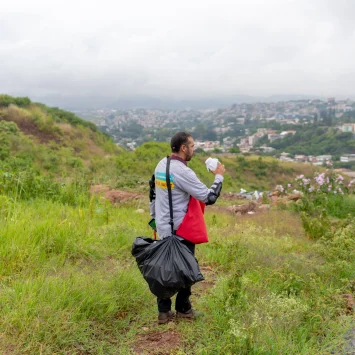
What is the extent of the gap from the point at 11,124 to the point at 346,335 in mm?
19957

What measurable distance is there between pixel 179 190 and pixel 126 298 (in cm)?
114

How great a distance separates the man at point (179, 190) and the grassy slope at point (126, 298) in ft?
0.85

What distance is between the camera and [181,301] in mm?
3465

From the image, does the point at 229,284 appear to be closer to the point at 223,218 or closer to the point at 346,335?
the point at 346,335

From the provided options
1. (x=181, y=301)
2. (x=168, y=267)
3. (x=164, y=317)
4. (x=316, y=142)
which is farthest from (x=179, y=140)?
(x=316, y=142)

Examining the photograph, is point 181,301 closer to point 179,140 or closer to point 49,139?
point 179,140

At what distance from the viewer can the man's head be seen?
130 inches

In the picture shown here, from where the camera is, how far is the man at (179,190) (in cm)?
321

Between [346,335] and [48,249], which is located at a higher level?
[48,249]

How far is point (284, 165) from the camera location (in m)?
42.0

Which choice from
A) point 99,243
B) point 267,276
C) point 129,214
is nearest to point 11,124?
point 129,214

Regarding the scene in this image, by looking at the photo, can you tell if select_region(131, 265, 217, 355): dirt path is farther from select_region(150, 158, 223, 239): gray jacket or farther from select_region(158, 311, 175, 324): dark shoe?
select_region(150, 158, 223, 239): gray jacket

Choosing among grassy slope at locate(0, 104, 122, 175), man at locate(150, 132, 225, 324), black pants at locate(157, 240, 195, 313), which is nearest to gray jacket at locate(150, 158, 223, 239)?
man at locate(150, 132, 225, 324)

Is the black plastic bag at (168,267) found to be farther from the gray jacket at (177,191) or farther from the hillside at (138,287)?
the hillside at (138,287)
